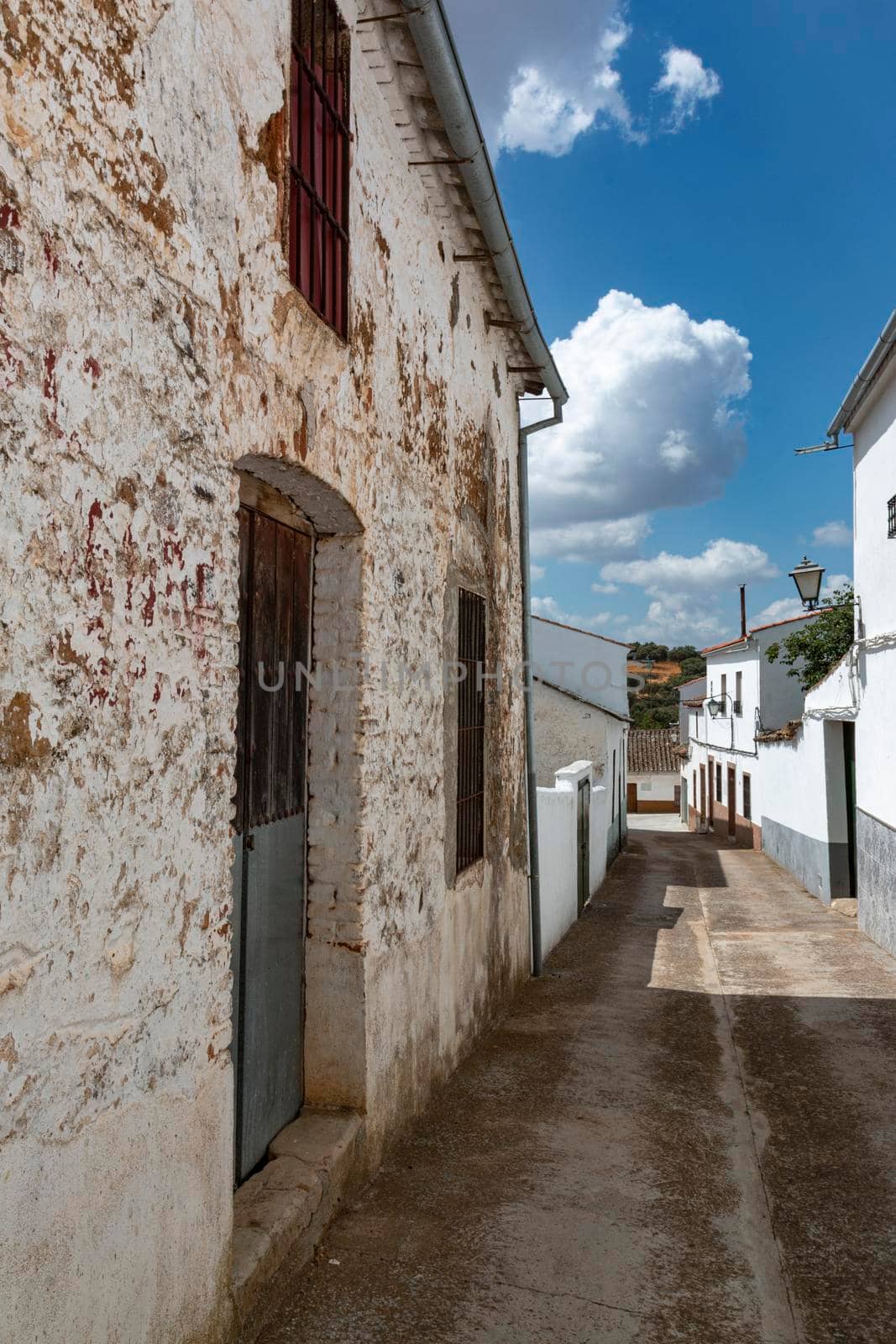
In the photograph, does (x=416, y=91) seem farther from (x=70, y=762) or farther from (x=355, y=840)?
(x=70, y=762)

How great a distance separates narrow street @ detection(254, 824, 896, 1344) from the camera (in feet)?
10.1

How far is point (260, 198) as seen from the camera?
3.00 metres

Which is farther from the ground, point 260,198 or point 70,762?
point 260,198

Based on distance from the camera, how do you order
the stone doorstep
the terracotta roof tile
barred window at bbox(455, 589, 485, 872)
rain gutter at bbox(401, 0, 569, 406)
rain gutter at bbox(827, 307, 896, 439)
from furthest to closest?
the terracotta roof tile → rain gutter at bbox(827, 307, 896, 439) → barred window at bbox(455, 589, 485, 872) → rain gutter at bbox(401, 0, 569, 406) → the stone doorstep

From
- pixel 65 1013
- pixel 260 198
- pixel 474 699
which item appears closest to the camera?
pixel 65 1013

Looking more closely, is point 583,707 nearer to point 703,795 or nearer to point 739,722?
point 739,722

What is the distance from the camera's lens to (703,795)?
30.3 metres

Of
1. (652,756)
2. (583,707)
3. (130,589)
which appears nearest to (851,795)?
(583,707)

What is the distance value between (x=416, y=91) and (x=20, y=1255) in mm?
4482

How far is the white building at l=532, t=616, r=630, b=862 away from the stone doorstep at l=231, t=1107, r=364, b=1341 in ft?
32.8

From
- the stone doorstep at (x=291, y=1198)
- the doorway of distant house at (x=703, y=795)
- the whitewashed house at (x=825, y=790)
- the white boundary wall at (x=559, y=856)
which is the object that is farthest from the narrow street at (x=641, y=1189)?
the doorway of distant house at (x=703, y=795)

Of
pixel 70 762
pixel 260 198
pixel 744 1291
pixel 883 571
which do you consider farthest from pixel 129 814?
pixel 883 571

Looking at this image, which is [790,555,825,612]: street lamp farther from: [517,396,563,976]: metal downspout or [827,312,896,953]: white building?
[517,396,563,976]: metal downspout

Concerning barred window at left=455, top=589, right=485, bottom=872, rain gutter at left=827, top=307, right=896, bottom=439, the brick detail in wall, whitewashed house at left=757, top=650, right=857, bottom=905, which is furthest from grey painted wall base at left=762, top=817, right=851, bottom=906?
the brick detail in wall
